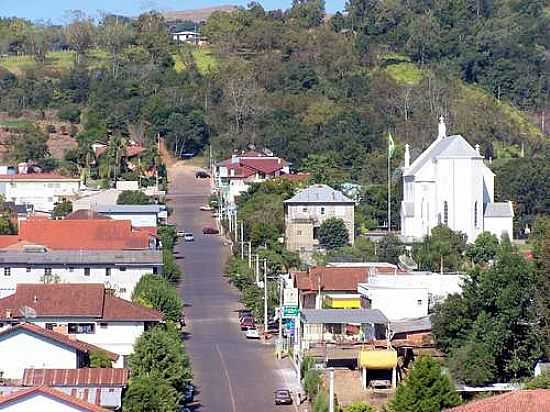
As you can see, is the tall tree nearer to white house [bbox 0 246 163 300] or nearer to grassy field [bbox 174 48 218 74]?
white house [bbox 0 246 163 300]

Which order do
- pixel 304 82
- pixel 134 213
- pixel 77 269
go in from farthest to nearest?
pixel 304 82, pixel 134 213, pixel 77 269

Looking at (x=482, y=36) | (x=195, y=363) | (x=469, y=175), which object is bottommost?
(x=195, y=363)

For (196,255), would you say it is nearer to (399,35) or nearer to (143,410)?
(143,410)

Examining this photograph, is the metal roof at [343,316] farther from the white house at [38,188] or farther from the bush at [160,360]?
the white house at [38,188]

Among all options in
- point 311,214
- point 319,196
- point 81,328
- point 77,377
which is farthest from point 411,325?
point 319,196

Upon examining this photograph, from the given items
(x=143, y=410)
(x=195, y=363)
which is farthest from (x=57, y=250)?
(x=143, y=410)

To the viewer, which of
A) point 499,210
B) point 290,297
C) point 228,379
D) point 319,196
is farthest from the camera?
point 319,196

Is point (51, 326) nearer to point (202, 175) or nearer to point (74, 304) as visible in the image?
point (74, 304)

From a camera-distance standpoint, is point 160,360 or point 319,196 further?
point 319,196
